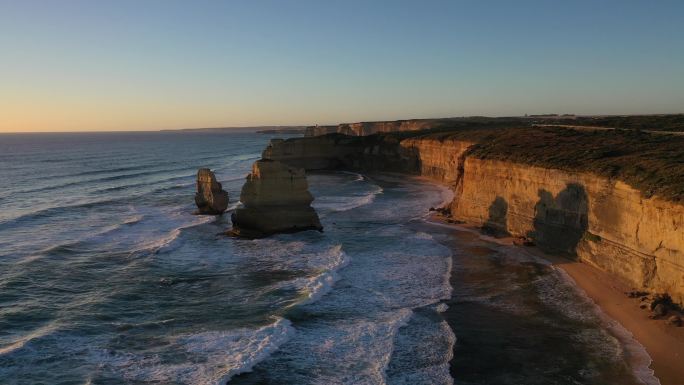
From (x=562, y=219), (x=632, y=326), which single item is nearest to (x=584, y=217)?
(x=562, y=219)

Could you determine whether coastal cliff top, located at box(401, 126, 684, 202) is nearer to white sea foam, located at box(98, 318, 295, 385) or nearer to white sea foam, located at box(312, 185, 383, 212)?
white sea foam, located at box(312, 185, 383, 212)

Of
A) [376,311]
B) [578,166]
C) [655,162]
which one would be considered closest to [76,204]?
[376,311]

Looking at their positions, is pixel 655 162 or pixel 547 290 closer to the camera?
pixel 547 290

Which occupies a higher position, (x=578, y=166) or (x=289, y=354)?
(x=578, y=166)

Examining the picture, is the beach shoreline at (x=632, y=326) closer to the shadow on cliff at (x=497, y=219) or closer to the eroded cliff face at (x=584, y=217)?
the eroded cliff face at (x=584, y=217)

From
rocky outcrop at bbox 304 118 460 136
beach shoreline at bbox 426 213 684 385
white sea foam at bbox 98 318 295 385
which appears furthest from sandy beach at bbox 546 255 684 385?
rocky outcrop at bbox 304 118 460 136

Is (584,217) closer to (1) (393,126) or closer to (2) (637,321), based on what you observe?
(2) (637,321)

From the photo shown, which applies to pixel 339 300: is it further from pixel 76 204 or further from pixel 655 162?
pixel 76 204

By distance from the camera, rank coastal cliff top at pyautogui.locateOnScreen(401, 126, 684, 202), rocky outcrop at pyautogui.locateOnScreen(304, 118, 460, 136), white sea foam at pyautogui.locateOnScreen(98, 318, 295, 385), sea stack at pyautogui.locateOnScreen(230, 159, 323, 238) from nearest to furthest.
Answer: white sea foam at pyautogui.locateOnScreen(98, 318, 295, 385) → coastal cliff top at pyautogui.locateOnScreen(401, 126, 684, 202) → sea stack at pyautogui.locateOnScreen(230, 159, 323, 238) → rocky outcrop at pyautogui.locateOnScreen(304, 118, 460, 136)
